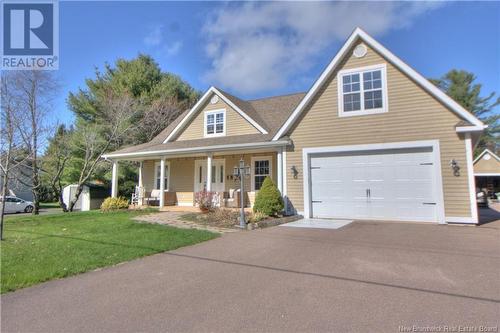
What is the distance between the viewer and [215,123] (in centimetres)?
1564

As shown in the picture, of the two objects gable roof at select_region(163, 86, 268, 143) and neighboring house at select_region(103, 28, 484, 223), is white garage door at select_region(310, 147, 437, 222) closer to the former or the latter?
neighboring house at select_region(103, 28, 484, 223)

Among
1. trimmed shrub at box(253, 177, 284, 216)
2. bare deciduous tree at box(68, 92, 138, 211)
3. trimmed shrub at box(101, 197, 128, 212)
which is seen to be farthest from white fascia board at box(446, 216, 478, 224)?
bare deciduous tree at box(68, 92, 138, 211)

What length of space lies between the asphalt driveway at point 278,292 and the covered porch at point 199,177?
756 cm

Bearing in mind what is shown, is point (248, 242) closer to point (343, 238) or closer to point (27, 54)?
point (343, 238)

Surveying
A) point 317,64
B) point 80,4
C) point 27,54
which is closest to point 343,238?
point 80,4

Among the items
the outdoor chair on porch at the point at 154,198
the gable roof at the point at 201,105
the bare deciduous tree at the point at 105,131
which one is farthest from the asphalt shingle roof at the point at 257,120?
the bare deciduous tree at the point at 105,131

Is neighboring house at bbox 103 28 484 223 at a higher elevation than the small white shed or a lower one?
higher

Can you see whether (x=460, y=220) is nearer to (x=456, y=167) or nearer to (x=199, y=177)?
(x=456, y=167)

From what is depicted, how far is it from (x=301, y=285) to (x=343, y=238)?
3638mm

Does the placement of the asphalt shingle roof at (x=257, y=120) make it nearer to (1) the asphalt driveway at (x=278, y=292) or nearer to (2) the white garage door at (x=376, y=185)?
(2) the white garage door at (x=376, y=185)

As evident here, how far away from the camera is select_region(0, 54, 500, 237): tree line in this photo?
582 inches

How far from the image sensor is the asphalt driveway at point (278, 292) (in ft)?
10.3

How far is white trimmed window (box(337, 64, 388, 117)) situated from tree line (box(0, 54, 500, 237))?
13605 mm

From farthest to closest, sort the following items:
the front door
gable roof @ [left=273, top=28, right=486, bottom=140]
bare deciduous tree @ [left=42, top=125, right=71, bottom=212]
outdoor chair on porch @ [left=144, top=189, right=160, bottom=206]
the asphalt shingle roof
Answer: bare deciduous tree @ [left=42, top=125, right=71, bottom=212] < outdoor chair on porch @ [left=144, top=189, right=160, bottom=206] < the front door < the asphalt shingle roof < gable roof @ [left=273, top=28, right=486, bottom=140]
